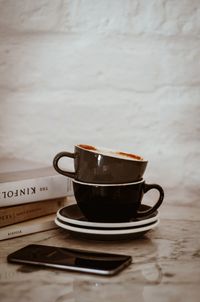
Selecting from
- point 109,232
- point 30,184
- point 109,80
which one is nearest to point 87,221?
point 109,232

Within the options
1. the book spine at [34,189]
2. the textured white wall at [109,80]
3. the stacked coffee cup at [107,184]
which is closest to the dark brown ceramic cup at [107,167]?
the stacked coffee cup at [107,184]

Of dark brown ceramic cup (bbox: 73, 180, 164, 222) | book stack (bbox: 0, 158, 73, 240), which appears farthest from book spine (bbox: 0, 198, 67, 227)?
dark brown ceramic cup (bbox: 73, 180, 164, 222)

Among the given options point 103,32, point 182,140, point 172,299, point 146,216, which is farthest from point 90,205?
point 103,32

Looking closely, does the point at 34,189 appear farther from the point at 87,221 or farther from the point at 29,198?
the point at 87,221

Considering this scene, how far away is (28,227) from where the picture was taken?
953 millimetres

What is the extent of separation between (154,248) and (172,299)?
23 centimetres

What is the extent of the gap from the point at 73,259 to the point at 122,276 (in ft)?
0.30

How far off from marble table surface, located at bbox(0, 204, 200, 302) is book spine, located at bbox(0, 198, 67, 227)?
5 centimetres

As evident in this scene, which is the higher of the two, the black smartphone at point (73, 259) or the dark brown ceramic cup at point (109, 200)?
the dark brown ceramic cup at point (109, 200)

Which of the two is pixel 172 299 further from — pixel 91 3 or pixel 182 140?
pixel 91 3

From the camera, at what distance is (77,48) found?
123cm

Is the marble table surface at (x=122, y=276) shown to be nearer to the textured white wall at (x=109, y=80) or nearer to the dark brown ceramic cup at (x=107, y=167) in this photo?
the dark brown ceramic cup at (x=107, y=167)

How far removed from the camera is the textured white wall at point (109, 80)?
3.92 ft

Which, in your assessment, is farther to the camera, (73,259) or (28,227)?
(28,227)
